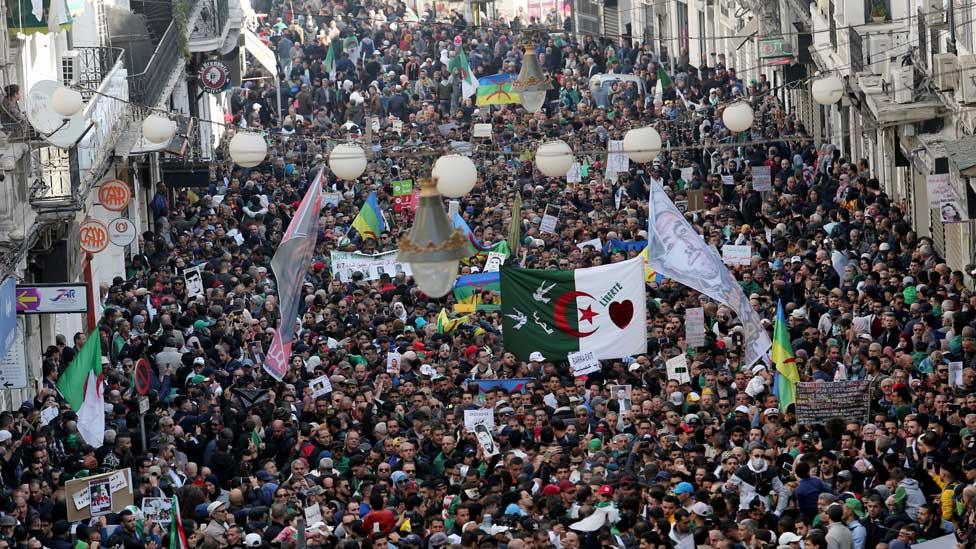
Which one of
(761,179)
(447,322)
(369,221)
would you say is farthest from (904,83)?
(447,322)

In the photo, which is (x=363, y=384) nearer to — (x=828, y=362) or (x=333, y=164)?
(x=333, y=164)

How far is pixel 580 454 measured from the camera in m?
22.6

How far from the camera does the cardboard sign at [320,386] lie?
25922 mm

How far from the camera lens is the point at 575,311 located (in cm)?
2625

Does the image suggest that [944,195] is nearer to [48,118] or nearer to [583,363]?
[583,363]

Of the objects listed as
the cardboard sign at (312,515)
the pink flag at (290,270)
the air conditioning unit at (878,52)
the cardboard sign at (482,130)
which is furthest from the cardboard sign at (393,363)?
the cardboard sign at (482,130)

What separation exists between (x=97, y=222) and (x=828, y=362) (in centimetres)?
1131

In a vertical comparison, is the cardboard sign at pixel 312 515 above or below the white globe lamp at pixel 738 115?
below

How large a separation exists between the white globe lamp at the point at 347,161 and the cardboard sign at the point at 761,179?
43.7ft

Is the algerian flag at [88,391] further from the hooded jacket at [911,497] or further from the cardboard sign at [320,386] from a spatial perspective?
the hooded jacket at [911,497]

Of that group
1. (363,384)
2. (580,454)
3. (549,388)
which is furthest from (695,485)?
(363,384)

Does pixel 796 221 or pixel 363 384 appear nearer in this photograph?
pixel 363 384

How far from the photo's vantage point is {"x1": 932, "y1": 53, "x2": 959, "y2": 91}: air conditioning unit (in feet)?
102

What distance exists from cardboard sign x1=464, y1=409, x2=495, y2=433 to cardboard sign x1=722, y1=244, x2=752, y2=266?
7715mm
